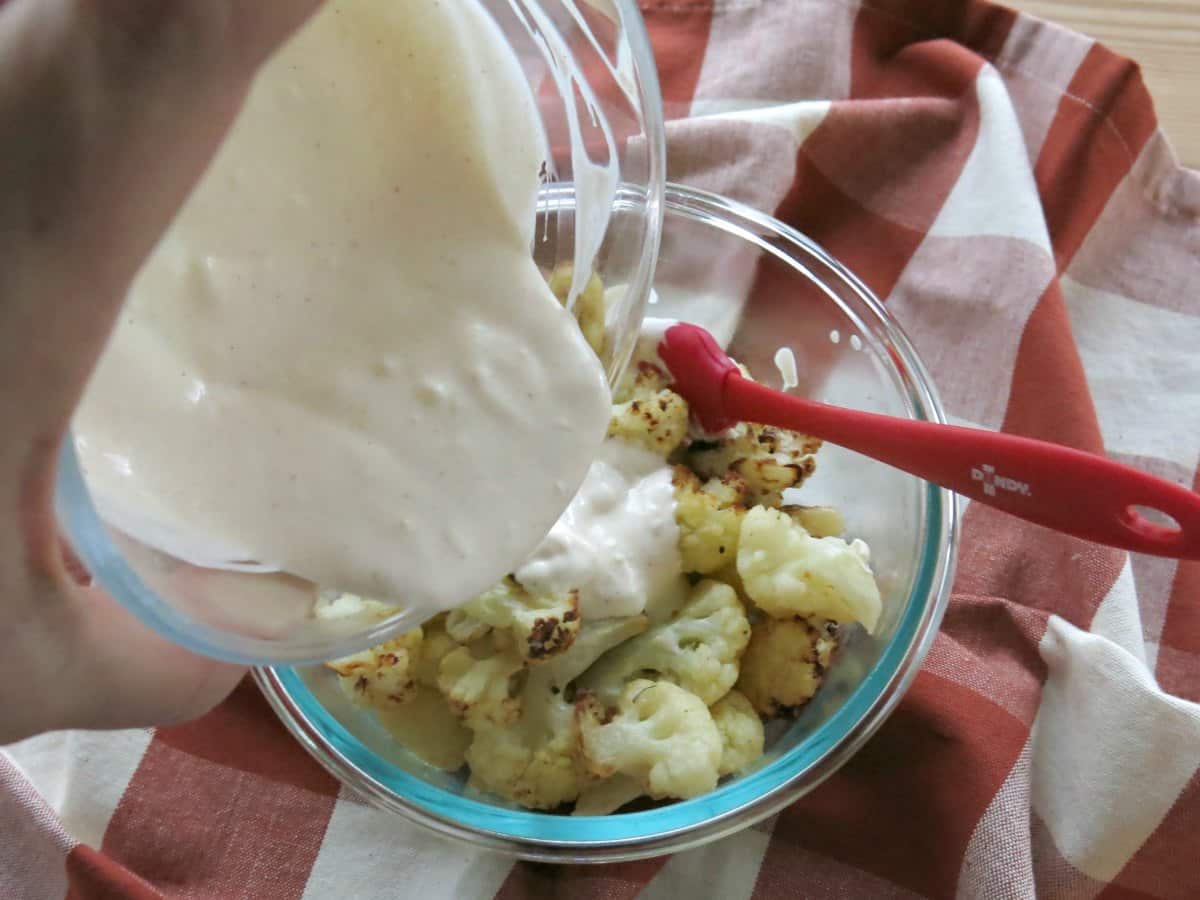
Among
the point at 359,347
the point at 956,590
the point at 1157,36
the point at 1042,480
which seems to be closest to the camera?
the point at 359,347

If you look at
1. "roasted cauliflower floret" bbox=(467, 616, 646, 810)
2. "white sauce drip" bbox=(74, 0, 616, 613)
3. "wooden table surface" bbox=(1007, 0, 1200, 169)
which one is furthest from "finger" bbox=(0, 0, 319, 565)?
"wooden table surface" bbox=(1007, 0, 1200, 169)

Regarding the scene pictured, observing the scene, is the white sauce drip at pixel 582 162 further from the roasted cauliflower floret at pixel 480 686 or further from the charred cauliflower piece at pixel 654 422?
the roasted cauliflower floret at pixel 480 686

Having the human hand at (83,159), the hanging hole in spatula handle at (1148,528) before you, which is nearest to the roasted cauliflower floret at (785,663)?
the hanging hole in spatula handle at (1148,528)

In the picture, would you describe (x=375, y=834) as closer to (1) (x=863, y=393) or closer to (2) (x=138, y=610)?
(2) (x=138, y=610)

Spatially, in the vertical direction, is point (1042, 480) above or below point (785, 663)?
above

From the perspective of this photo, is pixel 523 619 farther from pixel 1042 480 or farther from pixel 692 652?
pixel 1042 480

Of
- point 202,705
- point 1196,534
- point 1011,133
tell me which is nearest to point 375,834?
point 202,705

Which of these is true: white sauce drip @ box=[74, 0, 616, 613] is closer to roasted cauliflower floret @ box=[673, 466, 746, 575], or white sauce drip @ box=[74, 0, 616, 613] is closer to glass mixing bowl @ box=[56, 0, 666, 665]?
glass mixing bowl @ box=[56, 0, 666, 665]

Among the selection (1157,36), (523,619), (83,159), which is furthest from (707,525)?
(1157,36)
